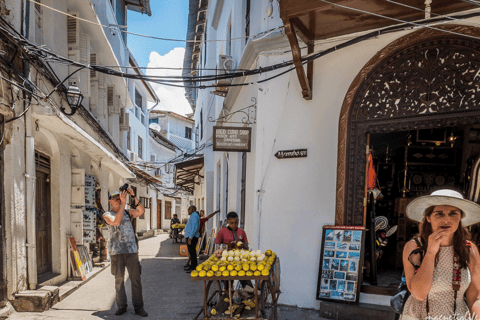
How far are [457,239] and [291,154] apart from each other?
3608mm

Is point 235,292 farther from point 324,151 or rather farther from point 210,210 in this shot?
point 210,210

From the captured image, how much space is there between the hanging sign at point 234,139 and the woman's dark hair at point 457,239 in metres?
4.45

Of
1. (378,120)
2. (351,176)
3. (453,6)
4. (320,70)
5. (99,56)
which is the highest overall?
(99,56)

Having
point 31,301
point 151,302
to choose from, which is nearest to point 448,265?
point 151,302

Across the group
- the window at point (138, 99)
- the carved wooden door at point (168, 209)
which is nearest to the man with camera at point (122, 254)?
the window at point (138, 99)

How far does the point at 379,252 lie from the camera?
6340 millimetres

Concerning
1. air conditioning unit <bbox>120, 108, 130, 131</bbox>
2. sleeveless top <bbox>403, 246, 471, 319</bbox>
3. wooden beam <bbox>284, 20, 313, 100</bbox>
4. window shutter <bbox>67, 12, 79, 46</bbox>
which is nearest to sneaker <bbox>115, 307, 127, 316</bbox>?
wooden beam <bbox>284, 20, 313, 100</bbox>

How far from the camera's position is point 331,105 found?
19.4ft

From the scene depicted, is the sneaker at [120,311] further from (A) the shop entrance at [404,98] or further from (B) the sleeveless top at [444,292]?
(B) the sleeveless top at [444,292]

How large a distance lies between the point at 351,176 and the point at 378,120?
0.93 meters

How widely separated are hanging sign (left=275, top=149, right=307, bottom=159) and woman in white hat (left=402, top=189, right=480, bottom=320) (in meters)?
3.38

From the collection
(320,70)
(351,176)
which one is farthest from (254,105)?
(351,176)

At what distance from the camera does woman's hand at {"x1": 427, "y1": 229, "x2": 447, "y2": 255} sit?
237 centimetres

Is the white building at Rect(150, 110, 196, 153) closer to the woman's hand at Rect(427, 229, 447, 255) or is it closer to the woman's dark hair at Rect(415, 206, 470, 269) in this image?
the woman's dark hair at Rect(415, 206, 470, 269)
